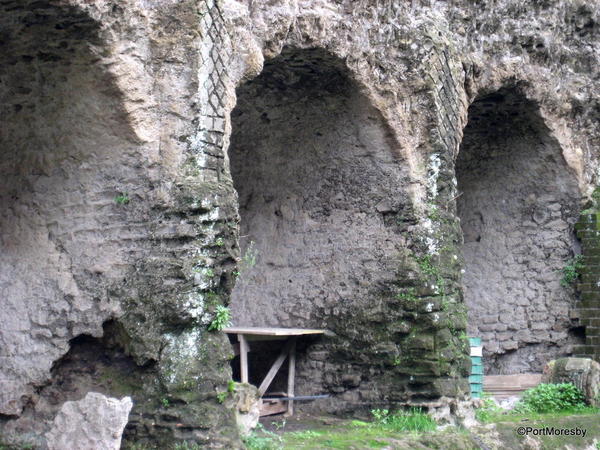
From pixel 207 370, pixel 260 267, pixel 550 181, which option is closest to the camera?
pixel 207 370

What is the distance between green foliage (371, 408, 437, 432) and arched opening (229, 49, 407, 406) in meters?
0.36

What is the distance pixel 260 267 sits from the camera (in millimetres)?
8836

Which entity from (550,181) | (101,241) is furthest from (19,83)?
(550,181)

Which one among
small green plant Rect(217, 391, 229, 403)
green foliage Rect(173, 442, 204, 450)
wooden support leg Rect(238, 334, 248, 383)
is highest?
wooden support leg Rect(238, 334, 248, 383)

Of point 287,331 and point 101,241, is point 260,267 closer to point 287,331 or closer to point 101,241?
point 287,331

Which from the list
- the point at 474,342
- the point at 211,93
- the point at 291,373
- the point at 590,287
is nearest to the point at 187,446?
the point at 211,93

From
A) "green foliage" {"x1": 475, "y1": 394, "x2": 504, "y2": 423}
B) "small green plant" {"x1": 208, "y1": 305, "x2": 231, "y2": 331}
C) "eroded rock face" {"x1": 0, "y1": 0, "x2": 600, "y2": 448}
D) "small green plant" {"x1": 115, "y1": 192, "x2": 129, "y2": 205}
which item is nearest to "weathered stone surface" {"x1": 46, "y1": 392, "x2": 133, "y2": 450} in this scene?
"eroded rock face" {"x1": 0, "y1": 0, "x2": 600, "y2": 448}

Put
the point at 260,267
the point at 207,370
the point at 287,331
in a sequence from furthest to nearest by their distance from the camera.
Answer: the point at 260,267, the point at 287,331, the point at 207,370

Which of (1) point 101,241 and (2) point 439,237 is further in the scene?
(2) point 439,237

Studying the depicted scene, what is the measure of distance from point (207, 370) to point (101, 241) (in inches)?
44.3

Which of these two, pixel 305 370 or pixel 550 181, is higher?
pixel 550 181

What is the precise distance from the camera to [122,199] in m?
6.32

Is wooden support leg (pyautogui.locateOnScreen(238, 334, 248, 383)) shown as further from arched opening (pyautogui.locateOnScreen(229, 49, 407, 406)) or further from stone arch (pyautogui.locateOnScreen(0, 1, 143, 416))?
stone arch (pyautogui.locateOnScreen(0, 1, 143, 416))

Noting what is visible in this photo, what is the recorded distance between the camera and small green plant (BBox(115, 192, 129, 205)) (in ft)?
20.7
